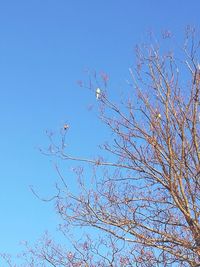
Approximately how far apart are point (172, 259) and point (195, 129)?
6.52 feet

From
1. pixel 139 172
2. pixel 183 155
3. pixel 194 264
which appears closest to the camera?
pixel 194 264

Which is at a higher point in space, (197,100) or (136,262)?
(197,100)

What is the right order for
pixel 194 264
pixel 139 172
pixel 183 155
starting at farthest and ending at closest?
pixel 139 172 < pixel 183 155 < pixel 194 264

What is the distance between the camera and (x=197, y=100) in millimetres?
7691

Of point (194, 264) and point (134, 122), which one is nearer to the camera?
point (194, 264)

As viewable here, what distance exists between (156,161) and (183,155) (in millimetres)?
490

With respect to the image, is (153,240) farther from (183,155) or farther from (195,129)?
(195,129)

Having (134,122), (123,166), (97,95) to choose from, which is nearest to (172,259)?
(123,166)

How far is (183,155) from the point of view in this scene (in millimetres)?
7379

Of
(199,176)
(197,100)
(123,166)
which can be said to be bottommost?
(199,176)

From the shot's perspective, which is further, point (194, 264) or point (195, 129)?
point (195, 129)

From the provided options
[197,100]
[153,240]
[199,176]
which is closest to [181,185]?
[199,176]

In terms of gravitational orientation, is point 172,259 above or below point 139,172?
below

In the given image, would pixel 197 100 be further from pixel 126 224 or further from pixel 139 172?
pixel 126 224
